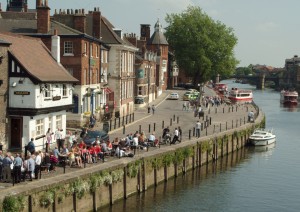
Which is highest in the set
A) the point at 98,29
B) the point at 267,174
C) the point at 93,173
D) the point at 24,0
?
the point at 24,0

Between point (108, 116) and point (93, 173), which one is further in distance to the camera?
point (108, 116)

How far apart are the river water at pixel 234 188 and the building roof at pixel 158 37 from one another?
217 ft

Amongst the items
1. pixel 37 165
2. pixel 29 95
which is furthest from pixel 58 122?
pixel 37 165

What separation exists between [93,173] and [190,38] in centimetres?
9518

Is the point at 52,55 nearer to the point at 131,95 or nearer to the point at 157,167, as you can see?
the point at 157,167

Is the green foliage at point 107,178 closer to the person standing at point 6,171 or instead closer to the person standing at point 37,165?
the person standing at point 37,165

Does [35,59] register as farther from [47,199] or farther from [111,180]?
[47,199]

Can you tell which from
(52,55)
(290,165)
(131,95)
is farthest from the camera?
(131,95)

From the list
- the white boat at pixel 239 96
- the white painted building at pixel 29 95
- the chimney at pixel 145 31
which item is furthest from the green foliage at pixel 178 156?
the chimney at pixel 145 31

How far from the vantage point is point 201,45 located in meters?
121

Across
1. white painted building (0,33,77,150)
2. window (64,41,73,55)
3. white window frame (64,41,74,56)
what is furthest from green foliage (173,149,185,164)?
window (64,41,73,55)

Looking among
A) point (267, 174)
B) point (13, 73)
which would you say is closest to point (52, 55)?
point (13, 73)

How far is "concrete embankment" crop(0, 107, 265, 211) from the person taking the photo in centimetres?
2434

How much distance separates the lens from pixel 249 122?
210 ft
